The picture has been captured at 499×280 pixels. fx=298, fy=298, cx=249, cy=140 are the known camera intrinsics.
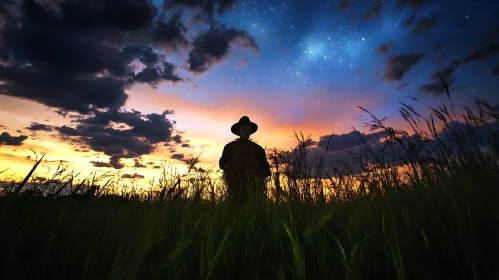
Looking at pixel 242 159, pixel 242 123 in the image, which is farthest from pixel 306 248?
pixel 242 123

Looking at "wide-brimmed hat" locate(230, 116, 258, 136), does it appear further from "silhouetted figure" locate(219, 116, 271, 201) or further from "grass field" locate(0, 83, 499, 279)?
"grass field" locate(0, 83, 499, 279)

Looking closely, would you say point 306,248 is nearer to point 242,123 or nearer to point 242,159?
point 242,159

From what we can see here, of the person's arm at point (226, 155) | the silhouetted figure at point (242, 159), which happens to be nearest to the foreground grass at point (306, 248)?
the silhouetted figure at point (242, 159)

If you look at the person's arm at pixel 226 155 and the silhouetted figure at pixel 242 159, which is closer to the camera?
the silhouetted figure at pixel 242 159

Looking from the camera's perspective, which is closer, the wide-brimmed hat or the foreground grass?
the foreground grass

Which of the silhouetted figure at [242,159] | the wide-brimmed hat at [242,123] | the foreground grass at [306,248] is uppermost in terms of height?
the wide-brimmed hat at [242,123]

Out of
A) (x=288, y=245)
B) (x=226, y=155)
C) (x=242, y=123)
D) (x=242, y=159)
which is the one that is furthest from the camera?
(x=242, y=123)

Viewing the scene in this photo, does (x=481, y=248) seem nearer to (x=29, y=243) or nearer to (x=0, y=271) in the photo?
(x=0, y=271)

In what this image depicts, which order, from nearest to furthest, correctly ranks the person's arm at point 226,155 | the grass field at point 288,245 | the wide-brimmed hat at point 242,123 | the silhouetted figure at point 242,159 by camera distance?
the grass field at point 288,245 → the silhouetted figure at point 242,159 → the person's arm at point 226,155 → the wide-brimmed hat at point 242,123

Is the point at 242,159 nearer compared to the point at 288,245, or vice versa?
the point at 288,245

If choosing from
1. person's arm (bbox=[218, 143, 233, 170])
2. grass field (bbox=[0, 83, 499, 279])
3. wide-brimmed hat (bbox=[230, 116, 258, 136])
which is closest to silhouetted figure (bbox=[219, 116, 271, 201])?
person's arm (bbox=[218, 143, 233, 170])

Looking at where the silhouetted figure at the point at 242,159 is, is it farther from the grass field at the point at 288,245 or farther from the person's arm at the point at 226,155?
the grass field at the point at 288,245

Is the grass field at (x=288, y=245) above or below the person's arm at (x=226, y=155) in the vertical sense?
below

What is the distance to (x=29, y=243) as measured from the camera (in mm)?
1355
